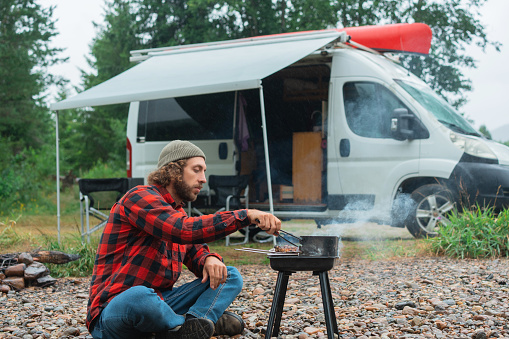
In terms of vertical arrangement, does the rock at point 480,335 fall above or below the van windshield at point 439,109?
below

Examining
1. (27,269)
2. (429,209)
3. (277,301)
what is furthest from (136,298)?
(429,209)

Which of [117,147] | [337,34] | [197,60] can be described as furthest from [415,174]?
[117,147]

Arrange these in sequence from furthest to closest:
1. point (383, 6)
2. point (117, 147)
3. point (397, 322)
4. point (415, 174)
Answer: point (117, 147)
point (383, 6)
point (415, 174)
point (397, 322)

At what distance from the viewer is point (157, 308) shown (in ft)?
9.20

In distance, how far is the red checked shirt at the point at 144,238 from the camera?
271 centimetres

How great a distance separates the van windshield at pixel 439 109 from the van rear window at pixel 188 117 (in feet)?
8.21

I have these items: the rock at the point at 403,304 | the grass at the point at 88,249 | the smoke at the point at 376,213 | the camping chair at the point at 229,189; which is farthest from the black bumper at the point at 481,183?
the rock at the point at 403,304

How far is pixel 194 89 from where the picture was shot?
6531 mm

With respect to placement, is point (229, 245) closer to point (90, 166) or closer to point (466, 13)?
point (466, 13)

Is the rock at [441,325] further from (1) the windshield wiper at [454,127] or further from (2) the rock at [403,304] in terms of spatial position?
(1) the windshield wiper at [454,127]

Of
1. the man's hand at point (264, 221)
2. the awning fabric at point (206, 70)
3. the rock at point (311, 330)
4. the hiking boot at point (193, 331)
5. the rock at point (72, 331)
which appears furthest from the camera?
the awning fabric at point (206, 70)

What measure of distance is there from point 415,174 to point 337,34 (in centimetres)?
201

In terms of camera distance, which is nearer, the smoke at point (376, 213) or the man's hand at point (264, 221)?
the man's hand at point (264, 221)

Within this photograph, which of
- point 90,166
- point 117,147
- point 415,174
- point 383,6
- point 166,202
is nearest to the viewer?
point 166,202
